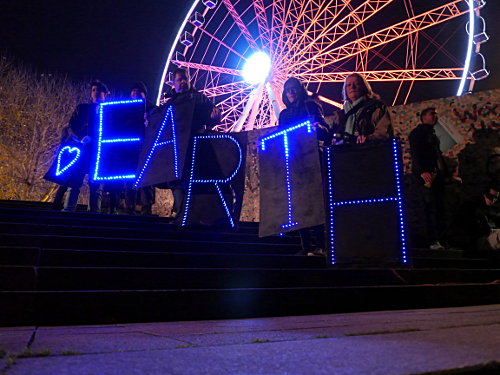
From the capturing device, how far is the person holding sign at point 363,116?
4.68 m

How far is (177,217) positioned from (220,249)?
1.06 metres

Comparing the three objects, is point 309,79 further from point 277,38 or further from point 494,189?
point 494,189

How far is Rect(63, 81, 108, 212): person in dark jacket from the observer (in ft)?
21.9

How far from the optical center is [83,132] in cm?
680

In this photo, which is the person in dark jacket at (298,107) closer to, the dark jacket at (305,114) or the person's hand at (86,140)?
the dark jacket at (305,114)

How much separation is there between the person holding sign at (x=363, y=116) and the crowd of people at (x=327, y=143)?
0.03 feet

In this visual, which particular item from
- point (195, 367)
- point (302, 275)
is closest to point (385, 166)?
point (302, 275)

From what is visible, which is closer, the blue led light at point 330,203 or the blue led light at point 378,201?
the blue led light at point 378,201

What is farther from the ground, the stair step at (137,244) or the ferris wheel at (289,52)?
the ferris wheel at (289,52)

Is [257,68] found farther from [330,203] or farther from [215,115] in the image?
[330,203]

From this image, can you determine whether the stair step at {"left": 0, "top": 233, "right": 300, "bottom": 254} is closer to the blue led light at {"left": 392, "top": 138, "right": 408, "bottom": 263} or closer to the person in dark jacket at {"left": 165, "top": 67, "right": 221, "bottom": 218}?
the person in dark jacket at {"left": 165, "top": 67, "right": 221, "bottom": 218}

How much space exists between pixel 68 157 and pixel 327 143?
3.84 m

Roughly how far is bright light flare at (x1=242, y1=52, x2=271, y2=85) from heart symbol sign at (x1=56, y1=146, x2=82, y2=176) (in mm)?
10261

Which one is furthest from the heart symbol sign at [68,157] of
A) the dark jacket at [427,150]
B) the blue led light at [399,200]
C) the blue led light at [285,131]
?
the dark jacket at [427,150]
